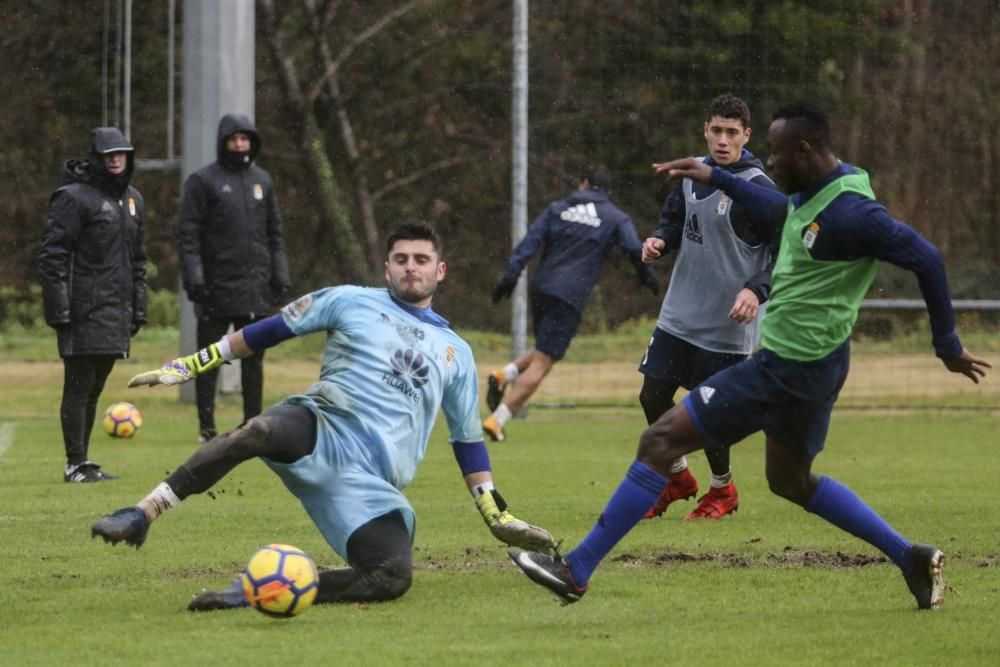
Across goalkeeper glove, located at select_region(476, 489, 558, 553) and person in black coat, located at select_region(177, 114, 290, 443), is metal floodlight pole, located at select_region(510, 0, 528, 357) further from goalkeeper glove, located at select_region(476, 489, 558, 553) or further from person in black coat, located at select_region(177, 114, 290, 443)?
goalkeeper glove, located at select_region(476, 489, 558, 553)

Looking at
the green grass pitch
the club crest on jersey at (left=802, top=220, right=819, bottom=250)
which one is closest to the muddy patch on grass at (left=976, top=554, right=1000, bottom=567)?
the green grass pitch

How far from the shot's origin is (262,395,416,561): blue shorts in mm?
6762

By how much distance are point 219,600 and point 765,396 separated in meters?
2.12

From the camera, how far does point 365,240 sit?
20016 mm

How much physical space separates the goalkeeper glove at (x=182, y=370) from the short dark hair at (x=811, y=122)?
90.6 inches

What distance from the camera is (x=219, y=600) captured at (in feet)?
21.4

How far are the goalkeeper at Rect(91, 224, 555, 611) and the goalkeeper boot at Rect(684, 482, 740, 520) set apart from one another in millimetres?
2566

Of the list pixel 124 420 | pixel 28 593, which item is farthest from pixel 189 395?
pixel 28 593

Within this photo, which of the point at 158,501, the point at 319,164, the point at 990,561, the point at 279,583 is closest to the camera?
the point at 279,583

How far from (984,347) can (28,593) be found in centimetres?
1295

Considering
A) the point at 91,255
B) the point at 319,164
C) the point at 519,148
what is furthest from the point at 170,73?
the point at 91,255

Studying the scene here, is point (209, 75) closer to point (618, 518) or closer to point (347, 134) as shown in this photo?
point (347, 134)

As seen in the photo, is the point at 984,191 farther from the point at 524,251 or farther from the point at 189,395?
the point at 189,395

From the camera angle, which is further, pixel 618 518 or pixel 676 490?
pixel 676 490
